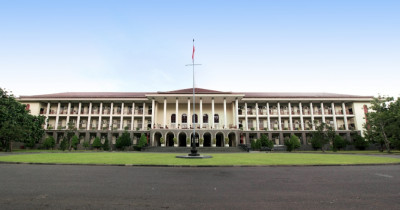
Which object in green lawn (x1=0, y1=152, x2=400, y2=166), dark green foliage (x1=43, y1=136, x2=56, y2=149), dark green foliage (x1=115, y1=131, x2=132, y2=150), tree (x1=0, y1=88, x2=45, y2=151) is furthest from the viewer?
dark green foliage (x1=43, y1=136, x2=56, y2=149)

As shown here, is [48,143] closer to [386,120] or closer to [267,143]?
[267,143]

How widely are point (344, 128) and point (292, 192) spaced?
1782 inches

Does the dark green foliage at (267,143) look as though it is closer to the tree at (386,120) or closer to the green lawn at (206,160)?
the tree at (386,120)

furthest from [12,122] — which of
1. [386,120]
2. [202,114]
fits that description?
[386,120]

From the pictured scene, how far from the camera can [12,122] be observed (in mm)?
29656

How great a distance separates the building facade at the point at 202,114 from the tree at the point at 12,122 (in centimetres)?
764

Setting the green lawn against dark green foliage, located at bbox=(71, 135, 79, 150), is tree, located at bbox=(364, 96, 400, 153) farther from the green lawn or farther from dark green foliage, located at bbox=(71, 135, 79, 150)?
dark green foliage, located at bbox=(71, 135, 79, 150)

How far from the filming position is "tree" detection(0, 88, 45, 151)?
28219 mm

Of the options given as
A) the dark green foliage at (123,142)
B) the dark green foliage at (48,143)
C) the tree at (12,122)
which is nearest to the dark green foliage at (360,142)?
the dark green foliage at (123,142)

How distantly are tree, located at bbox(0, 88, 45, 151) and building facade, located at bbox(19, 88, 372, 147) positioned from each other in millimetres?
7640

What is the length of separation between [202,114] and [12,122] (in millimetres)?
30691

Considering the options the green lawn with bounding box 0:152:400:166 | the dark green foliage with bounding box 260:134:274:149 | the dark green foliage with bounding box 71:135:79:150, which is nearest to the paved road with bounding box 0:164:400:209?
the green lawn with bounding box 0:152:400:166

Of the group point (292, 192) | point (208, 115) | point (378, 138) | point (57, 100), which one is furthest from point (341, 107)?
point (57, 100)

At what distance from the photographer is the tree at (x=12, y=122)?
28219 mm
